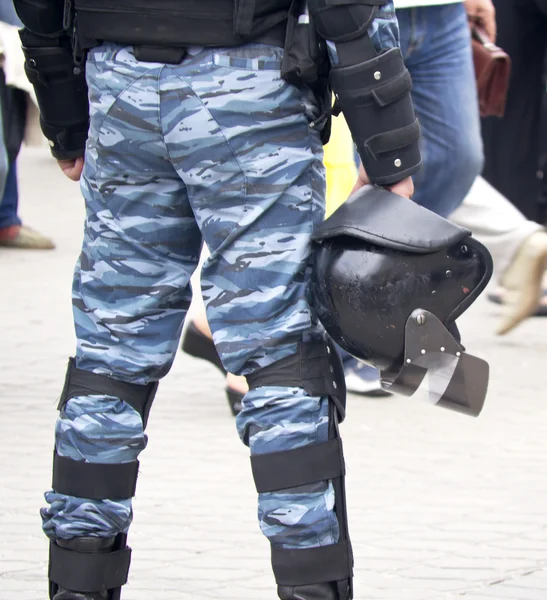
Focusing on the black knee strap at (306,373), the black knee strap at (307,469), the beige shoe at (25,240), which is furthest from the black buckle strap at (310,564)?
the beige shoe at (25,240)

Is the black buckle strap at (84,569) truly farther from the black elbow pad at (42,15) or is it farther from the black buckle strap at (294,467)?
the black elbow pad at (42,15)

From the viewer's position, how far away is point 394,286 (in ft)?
8.64

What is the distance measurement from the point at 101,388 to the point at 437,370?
67cm

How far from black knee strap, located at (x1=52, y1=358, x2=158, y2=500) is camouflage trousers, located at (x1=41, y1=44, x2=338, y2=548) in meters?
0.02

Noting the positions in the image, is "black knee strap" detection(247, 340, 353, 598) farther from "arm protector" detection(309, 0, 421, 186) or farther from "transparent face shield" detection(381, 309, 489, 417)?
"arm protector" detection(309, 0, 421, 186)

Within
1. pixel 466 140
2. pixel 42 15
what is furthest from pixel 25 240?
pixel 42 15

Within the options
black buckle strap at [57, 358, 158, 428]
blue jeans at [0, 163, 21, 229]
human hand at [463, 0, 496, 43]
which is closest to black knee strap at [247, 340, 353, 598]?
black buckle strap at [57, 358, 158, 428]

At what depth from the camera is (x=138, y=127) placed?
8.71 ft

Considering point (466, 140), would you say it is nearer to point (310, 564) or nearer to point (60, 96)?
point (60, 96)

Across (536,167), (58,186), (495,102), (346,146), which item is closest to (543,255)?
(495,102)

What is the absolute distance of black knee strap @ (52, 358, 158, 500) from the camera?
276cm

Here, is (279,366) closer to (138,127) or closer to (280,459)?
(280,459)

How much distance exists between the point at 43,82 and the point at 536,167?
14.5 feet

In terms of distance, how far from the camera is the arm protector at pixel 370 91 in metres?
2.55
